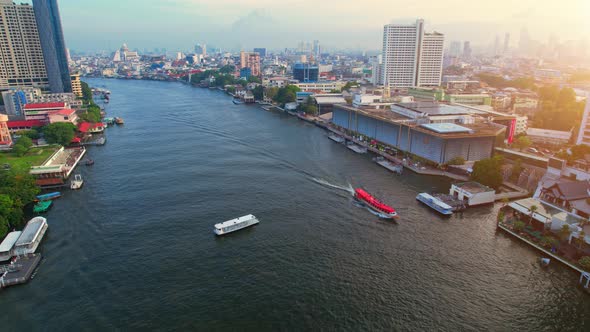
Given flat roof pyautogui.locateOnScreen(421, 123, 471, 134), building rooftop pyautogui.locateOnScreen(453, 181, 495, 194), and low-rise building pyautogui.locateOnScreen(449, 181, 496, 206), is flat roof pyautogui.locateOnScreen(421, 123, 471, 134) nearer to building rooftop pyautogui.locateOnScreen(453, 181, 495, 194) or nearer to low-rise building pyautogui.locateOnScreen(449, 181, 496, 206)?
building rooftop pyautogui.locateOnScreen(453, 181, 495, 194)

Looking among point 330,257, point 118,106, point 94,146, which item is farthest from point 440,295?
point 118,106

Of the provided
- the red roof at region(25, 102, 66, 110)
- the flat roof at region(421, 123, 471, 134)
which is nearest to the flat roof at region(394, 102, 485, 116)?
the flat roof at region(421, 123, 471, 134)

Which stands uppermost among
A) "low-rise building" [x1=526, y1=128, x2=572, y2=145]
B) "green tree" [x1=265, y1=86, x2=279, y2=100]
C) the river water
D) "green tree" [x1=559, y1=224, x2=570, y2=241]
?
"green tree" [x1=265, y1=86, x2=279, y2=100]

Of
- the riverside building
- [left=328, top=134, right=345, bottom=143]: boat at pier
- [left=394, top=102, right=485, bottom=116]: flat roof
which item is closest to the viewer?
the riverside building

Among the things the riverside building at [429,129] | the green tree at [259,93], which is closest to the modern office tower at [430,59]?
the green tree at [259,93]

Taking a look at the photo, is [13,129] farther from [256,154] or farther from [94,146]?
[256,154]

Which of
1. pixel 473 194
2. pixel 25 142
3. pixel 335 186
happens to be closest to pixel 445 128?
pixel 473 194

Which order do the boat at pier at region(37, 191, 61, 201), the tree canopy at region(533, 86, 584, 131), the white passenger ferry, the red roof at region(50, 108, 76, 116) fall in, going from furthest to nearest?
the red roof at region(50, 108, 76, 116) → the tree canopy at region(533, 86, 584, 131) → the boat at pier at region(37, 191, 61, 201) → the white passenger ferry
